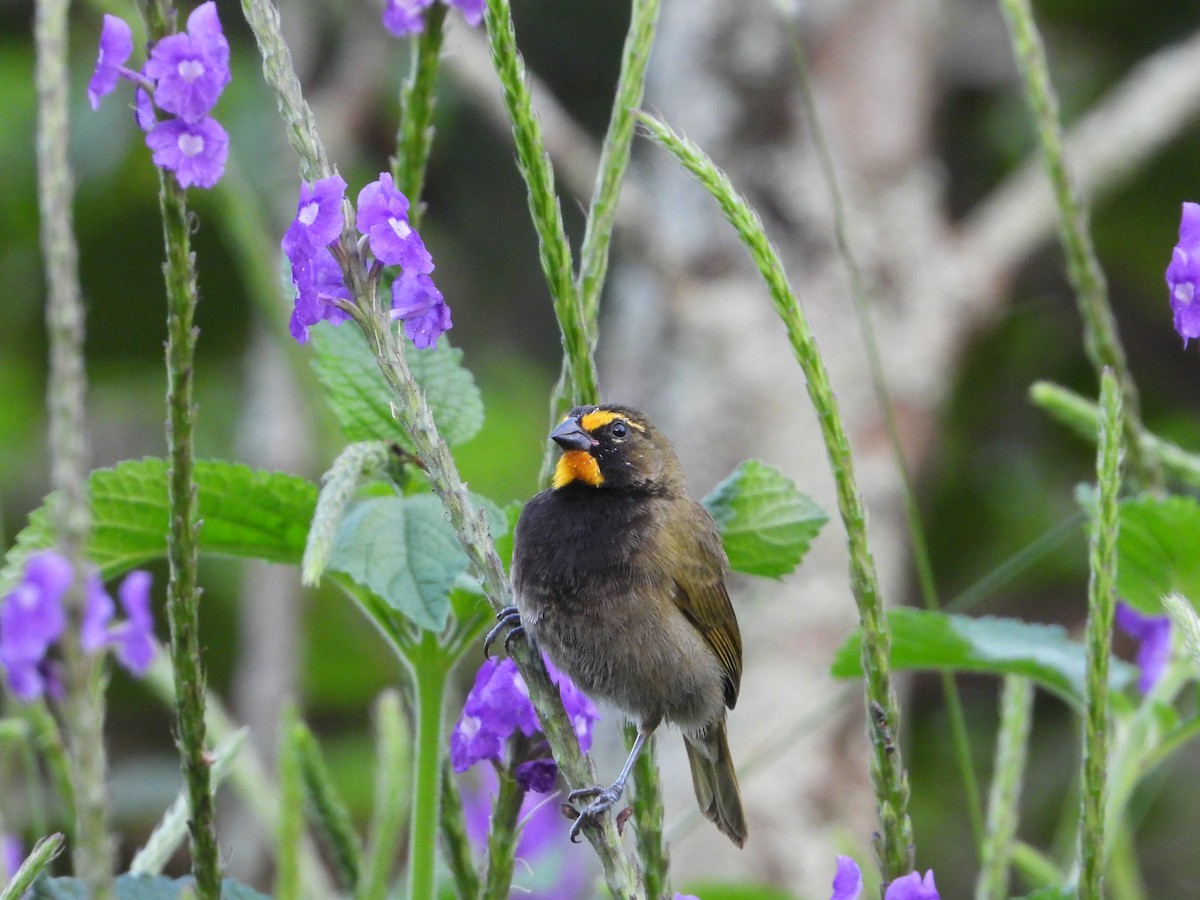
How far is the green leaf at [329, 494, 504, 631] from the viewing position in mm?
1156

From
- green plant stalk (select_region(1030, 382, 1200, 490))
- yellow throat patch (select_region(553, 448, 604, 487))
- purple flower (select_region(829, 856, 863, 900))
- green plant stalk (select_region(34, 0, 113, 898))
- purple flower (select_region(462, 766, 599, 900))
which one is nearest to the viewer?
green plant stalk (select_region(34, 0, 113, 898))

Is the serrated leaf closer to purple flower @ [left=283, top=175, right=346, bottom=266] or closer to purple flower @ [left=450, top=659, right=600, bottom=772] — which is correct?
purple flower @ [left=450, top=659, right=600, bottom=772]

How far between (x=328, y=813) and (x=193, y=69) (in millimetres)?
667

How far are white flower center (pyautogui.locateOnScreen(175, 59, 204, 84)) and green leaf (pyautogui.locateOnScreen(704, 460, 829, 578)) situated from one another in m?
0.60

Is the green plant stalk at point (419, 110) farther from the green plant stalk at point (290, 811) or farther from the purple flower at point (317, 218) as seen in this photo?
the green plant stalk at point (290, 811)

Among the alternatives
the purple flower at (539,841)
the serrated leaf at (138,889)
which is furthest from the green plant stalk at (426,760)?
the purple flower at (539,841)

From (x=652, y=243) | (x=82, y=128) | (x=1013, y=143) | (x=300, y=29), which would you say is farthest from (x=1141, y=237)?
(x=82, y=128)

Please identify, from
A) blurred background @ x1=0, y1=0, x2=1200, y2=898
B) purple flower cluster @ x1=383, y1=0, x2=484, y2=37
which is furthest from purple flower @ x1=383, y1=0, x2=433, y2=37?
blurred background @ x1=0, y1=0, x2=1200, y2=898

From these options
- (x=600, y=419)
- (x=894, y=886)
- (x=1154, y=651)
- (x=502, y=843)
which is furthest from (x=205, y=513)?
(x=1154, y=651)

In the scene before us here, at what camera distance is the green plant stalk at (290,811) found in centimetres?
133

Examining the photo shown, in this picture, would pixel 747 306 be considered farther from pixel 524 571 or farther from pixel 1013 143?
pixel 524 571

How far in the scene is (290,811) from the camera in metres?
1.38

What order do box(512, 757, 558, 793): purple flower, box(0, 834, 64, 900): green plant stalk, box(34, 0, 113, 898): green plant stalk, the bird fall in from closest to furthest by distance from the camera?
box(34, 0, 113, 898): green plant stalk < box(0, 834, 64, 900): green plant stalk < box(512, 757, 558, 793): purple flower < the bird

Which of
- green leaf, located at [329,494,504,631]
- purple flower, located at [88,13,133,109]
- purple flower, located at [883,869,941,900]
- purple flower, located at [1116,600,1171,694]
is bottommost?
purple flower, located at [883,869,941,900]
